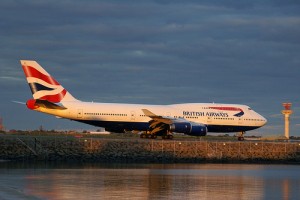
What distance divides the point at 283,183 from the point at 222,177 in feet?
13.9

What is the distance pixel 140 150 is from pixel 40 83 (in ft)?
53.9

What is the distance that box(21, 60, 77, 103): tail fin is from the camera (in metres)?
66.4

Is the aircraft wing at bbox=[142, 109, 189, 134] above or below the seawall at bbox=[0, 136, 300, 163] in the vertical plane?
above

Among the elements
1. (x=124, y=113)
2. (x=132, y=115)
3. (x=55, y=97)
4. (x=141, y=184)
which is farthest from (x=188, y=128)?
(x=141, y=184)

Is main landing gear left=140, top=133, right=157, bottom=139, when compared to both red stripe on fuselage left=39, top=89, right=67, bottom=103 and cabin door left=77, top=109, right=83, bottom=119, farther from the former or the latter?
red stripe on fuselage left=39, top=89, right=67, bottom=103

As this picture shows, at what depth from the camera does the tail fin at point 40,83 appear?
66438 millimetres

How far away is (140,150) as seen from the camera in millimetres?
54875

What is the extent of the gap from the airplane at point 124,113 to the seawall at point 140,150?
8648 millimetres

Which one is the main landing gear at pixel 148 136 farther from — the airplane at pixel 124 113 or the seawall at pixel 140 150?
the seawall at pixel 140 150

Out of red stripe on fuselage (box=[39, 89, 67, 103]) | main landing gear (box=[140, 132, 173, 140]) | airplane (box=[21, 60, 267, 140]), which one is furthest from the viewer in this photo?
main landing gear (box=[140, 132, 173, 140])

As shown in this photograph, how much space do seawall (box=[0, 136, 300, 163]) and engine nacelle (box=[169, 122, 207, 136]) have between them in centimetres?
750

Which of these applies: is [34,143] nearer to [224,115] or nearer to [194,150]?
[194,150]

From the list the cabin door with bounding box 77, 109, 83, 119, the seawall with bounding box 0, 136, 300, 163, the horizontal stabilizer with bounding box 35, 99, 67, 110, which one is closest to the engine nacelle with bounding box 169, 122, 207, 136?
the seawall with bounding box 0, 136, 300, 163

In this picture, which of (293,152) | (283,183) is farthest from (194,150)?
(283,183)
